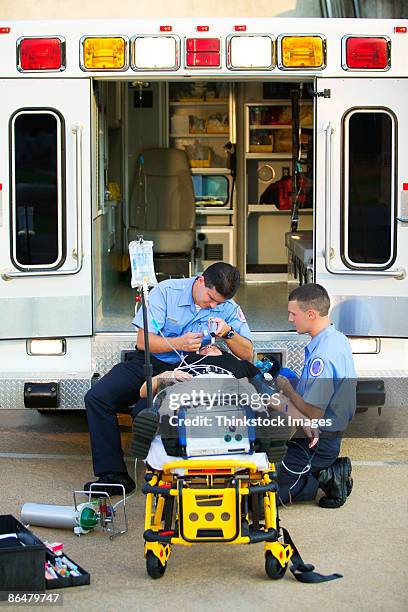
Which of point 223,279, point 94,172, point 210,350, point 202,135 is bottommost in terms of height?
point 210,350

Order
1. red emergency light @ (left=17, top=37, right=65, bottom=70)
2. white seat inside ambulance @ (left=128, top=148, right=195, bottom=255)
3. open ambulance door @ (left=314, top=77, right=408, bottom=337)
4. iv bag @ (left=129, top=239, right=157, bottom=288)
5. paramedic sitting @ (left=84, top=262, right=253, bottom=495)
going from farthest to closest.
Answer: white seat inside ambulance @ (left=128, top=148, right=195, bottom=255), open ambulance door @ (left=314, top=77, right=408, bottom=337), red emergency light @ (left=17, top=37, right=65, bottom=70), paramedic sitting @ (left=84, top=262, right=253, bottom=495), iv bag @ (left=129, top=239, right=157, bottom=288)

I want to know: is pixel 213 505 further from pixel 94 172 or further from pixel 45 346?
pixel 94 172

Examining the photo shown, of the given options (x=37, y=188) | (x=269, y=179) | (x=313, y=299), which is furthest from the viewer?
(x=269, y=179)

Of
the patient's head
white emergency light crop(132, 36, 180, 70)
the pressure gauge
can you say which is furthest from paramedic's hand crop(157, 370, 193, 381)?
the pressure gauge

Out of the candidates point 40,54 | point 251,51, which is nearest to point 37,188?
point 40,54

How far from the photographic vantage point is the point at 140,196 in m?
10.1

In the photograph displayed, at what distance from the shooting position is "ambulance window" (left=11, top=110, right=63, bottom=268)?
6.68 meters

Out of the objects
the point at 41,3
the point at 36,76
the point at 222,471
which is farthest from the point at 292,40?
the point at 41,3

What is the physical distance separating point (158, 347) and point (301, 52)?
6.00ft

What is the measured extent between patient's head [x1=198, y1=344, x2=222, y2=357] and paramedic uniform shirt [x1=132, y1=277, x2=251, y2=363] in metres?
0.20

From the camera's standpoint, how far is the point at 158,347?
6.31 metres

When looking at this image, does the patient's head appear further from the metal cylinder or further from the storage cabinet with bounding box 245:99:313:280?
the storage cabinet with bounding box 245:99:313:280

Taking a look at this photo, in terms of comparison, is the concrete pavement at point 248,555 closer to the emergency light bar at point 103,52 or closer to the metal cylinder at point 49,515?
the metal cylinder at point 49,515

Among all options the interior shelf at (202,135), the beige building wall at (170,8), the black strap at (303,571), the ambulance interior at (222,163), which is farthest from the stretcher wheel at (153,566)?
the beige building wall at (170,8)
